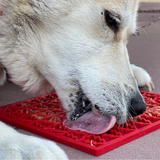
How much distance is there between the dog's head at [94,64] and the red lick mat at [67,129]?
7cm

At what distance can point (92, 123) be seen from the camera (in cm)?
159

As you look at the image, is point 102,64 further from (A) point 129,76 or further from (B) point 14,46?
(B) point 14,46

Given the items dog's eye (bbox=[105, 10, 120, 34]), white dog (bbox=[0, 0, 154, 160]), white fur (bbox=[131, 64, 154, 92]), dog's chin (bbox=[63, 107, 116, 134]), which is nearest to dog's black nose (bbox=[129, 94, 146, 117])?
white dog (bbox=[0, 0, 154, 160])

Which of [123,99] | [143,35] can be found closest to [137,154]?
[123,99]

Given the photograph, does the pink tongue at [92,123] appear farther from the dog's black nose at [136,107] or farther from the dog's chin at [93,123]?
the dog's black nose at [136,107]

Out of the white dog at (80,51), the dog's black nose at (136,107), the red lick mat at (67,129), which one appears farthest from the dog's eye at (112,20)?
the red lick mat at (67,129)

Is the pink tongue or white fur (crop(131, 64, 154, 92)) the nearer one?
the pink tongue

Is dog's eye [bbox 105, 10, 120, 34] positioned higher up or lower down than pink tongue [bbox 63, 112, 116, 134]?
higher up

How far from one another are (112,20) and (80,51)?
0.27 metres

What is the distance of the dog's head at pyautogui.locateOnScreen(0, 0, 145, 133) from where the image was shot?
153 centimetres

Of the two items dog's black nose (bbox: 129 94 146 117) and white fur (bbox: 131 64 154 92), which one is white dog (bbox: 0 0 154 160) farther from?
white fur (bbox: 131 64 154 92)

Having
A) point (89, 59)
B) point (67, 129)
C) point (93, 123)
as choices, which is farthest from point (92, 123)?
point (89, 59)

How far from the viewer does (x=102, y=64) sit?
155 centimetres

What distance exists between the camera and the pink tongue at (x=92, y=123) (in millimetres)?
1521
